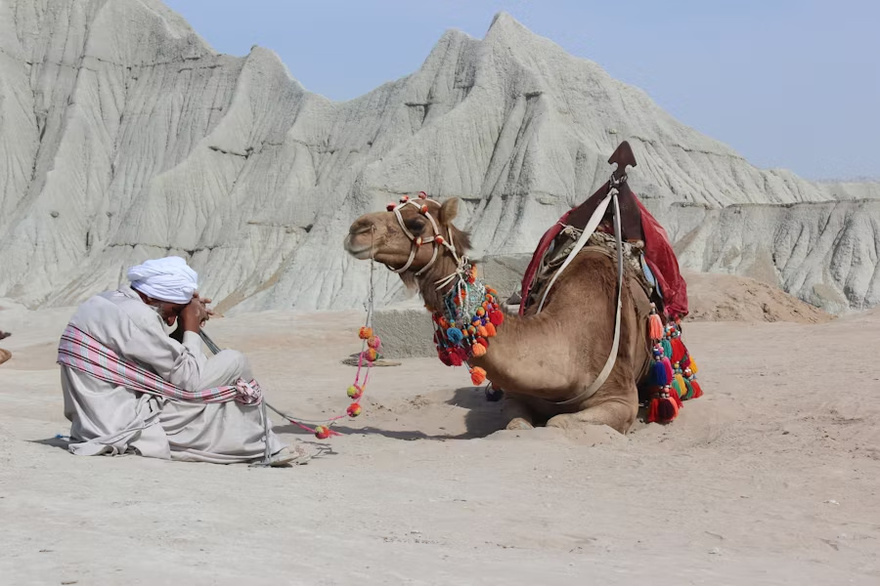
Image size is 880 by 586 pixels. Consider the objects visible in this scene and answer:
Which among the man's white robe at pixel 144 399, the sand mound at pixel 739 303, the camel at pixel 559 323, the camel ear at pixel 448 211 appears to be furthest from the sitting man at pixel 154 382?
the sand mound at pixel 739 303

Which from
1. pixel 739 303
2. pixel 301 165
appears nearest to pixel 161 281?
pixel 739 303

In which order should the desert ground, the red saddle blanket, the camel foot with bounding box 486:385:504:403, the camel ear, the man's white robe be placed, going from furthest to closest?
1. the camel foot with bounding box 486:385:504:403
2. the red saddle blanket
3. the camel ear
4. the man's white robe
5. the desert ground

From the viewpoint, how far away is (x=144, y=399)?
550 centimetres

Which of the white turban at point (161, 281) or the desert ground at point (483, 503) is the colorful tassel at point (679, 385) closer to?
the desert ground at point (483, 503)

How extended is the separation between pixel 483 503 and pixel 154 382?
2027 mm

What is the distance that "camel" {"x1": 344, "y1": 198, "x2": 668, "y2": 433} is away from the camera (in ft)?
21.6

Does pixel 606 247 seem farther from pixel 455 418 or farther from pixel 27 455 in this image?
pixel 27 455

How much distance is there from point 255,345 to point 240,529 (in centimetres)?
1504

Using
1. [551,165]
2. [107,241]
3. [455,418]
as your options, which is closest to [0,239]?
[107,241]

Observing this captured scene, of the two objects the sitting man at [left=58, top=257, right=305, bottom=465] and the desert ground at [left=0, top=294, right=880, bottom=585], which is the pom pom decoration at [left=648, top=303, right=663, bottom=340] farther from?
the sitting man at [left=58, top=257, right=305, bottom=465]

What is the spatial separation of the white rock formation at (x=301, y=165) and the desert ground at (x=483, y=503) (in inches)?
1319

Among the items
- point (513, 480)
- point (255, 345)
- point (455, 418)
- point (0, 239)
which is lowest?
point (0, 239)

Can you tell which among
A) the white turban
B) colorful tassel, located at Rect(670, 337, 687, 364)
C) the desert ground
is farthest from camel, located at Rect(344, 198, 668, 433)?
the white turban

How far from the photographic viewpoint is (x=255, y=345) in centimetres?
1844
